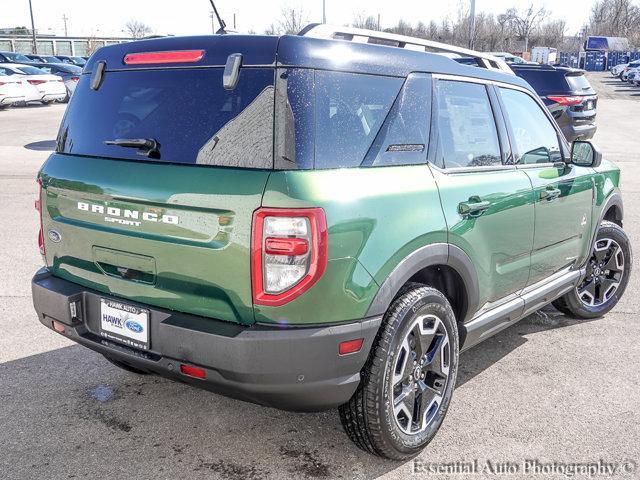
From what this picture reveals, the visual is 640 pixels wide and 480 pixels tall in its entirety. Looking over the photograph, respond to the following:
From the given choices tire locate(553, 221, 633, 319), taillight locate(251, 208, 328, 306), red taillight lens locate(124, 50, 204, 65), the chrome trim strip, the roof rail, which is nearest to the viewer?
taillight locate(251, 208, 328, 306)

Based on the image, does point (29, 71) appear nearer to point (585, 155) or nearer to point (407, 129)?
point (585, 155)

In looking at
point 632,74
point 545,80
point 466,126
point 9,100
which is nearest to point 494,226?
point 466,126

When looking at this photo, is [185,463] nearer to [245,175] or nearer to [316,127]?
[245,175]

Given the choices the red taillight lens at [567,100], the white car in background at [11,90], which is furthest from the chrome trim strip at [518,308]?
the white car in background at [11,90]

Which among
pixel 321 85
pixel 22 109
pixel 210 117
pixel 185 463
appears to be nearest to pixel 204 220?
pixel 210 117

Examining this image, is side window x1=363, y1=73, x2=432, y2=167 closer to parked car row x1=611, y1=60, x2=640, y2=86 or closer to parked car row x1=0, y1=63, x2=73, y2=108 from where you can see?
parked car row x1=0, y1=63, x2=73, y2=108

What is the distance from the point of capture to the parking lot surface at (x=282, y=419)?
9.73 feet

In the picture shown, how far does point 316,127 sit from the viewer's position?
253 cm

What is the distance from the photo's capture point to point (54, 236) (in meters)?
3.15

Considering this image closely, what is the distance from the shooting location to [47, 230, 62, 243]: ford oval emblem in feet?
10.2

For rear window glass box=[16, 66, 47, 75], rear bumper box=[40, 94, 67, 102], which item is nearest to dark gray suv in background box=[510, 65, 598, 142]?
rear bumper box=[40, 94, 67, 102]

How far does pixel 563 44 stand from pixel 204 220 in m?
106

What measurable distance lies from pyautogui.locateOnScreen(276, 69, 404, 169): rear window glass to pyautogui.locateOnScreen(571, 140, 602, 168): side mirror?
6.58ft

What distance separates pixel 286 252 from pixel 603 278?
358cm
